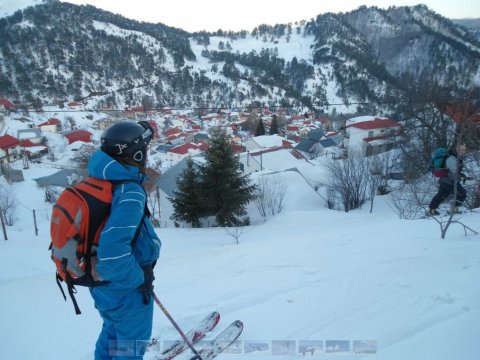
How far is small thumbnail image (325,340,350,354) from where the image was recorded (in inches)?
101

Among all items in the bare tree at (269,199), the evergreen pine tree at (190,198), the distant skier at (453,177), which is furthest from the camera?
the bare tree at (269,199)

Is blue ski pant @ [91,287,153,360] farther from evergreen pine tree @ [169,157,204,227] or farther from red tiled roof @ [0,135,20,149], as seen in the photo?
red tiled roof @ [0,135,20,149]

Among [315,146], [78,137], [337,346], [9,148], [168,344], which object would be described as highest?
[337,346]

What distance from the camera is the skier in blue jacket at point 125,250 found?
1716 millimetres

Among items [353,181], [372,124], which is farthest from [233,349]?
[372,124]

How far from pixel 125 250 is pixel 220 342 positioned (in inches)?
66.3

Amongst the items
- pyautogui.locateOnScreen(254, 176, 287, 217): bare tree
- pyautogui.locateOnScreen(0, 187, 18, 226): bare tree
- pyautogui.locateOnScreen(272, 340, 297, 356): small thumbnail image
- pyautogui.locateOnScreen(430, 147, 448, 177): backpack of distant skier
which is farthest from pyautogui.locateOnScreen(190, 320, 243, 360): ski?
pyautogui.locateOnScreen(0, 187, 18, 226): bare tree

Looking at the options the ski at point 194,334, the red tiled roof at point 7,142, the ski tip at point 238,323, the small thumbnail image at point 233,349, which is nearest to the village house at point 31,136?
the red tiled roof at point 7,142

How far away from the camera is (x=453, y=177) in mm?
6184

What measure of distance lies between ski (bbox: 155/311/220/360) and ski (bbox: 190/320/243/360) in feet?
0.57

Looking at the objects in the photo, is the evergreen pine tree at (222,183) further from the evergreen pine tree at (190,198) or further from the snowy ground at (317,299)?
the snowy ground at (317,299)

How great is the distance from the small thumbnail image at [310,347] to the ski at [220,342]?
2.07ft

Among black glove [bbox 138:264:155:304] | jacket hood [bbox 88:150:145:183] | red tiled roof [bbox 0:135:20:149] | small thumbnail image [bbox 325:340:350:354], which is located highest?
jacket hood [bbox 88:150:145:183]

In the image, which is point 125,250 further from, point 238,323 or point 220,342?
point 238,323
